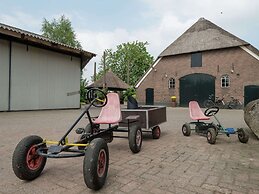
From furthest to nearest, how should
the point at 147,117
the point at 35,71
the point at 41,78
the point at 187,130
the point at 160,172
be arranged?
1. the point at 41,78
2. the point at 35,71
3. the point at 187,130
4. the point at 147,117
5. the point at 160,172

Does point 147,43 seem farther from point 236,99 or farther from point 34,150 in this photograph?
point 34,150

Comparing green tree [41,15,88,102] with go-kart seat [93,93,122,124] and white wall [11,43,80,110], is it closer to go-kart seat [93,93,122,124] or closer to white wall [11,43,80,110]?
white wall [11,43,80,110]

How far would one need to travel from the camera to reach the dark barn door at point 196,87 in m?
20.0

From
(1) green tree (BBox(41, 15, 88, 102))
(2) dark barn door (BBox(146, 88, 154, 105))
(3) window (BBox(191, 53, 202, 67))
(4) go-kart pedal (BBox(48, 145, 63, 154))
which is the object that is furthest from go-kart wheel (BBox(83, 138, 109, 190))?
(1) green tree (BBox(41, 15, 88, 102))

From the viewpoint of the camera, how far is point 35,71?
1230 centimetres

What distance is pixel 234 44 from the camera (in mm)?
18781

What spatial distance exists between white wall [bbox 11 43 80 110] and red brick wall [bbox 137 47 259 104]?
10.8 metres

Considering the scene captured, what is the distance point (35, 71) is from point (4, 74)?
1798 millimetres

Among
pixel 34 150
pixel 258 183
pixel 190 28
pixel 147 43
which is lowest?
pixel 258 183

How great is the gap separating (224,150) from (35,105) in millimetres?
11109

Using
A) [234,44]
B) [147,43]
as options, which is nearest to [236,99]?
[234,44]

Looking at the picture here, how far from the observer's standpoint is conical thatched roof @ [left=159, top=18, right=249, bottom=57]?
1964cm

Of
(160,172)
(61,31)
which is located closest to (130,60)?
(61,31)

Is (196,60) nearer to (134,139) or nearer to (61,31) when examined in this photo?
(134,139)
